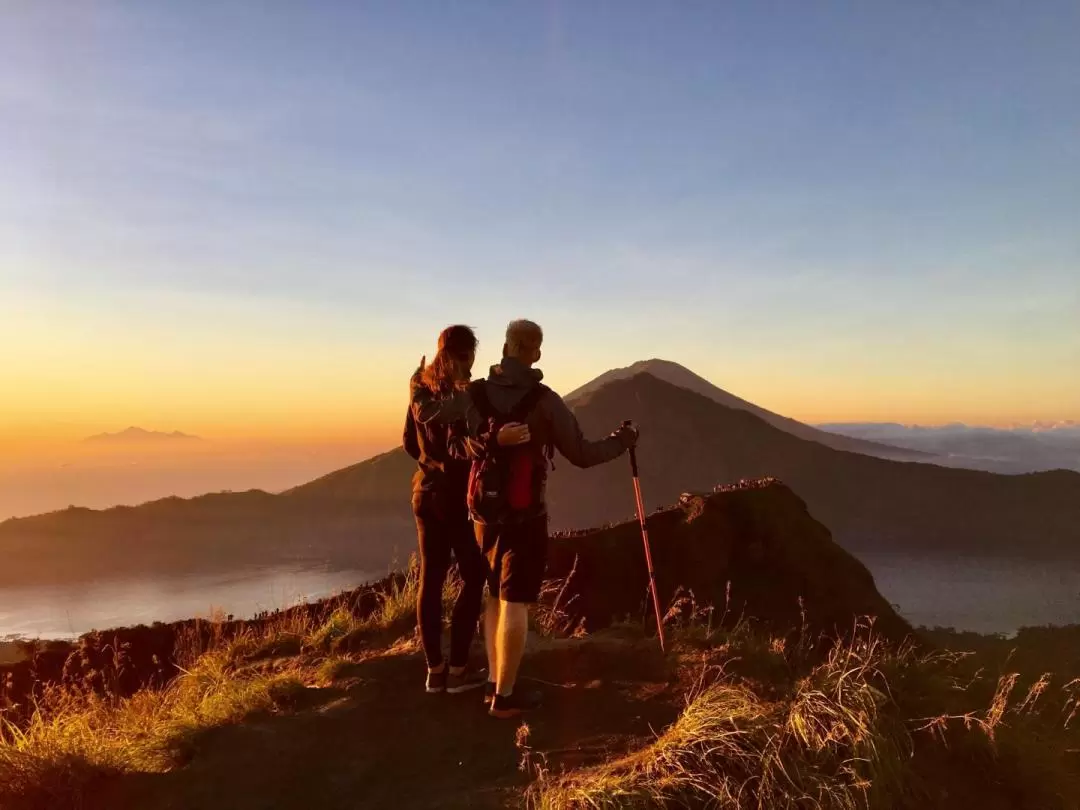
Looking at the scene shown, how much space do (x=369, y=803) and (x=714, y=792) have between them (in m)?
1.94

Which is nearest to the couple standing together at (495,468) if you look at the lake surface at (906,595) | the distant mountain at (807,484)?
the lake surface at (906,595)

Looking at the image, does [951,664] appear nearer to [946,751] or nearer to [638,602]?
[946,751]

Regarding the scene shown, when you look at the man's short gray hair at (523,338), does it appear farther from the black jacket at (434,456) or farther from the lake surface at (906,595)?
the lake surface at (906,595)

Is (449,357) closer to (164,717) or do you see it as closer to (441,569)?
(441,569)

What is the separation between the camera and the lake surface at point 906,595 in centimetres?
7106

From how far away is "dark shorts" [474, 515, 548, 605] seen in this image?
4.66m

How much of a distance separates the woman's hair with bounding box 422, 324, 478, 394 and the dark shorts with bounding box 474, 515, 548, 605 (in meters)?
1.02

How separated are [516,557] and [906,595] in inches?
3662

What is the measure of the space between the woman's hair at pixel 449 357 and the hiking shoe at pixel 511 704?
2189mm

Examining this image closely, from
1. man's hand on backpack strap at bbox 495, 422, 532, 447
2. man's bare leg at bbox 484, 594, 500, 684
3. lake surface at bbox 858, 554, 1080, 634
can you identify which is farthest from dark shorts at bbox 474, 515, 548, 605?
lake surface at bbox 858, 554, 1080, 634

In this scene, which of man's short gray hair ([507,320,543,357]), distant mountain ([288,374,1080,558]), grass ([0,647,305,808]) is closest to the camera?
grass ([0,647,305,808])

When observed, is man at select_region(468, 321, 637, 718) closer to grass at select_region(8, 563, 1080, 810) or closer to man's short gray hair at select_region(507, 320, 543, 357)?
man's short gray hair at select_region(507, 320, 543, 357)

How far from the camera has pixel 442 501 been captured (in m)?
5.07

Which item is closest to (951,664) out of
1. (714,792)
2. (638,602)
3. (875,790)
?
(875,790)
